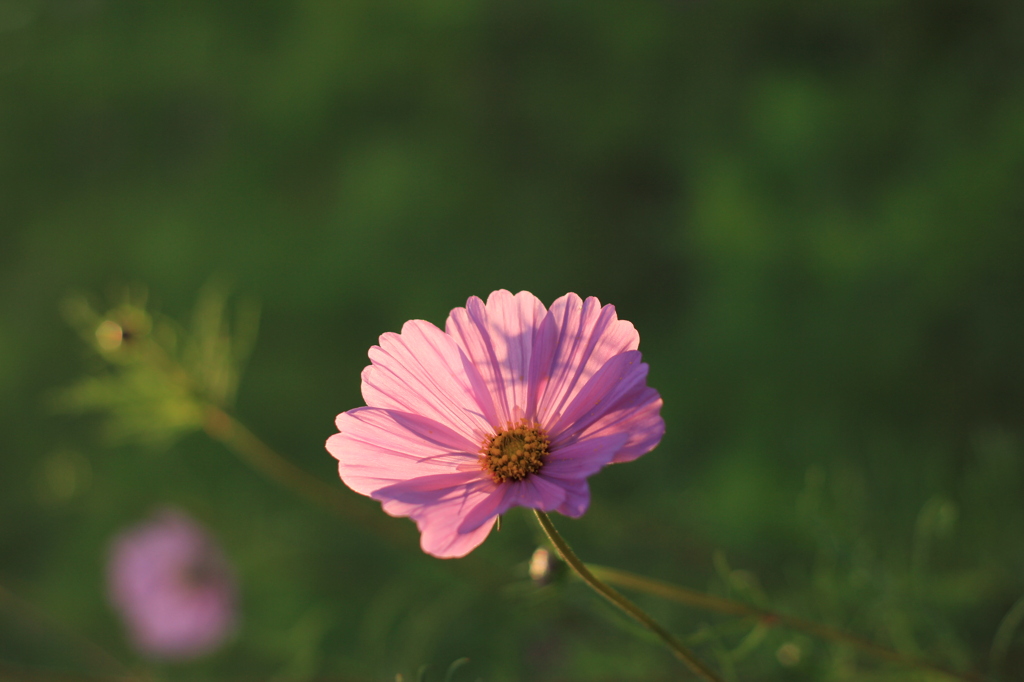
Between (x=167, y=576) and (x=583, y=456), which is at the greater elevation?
(x=167, y=576)

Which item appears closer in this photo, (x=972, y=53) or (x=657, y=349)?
(x=972, y=53)

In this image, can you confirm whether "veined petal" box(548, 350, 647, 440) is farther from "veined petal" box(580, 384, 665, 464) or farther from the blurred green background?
the blurred green background

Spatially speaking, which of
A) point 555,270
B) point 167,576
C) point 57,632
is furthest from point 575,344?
point 167,576

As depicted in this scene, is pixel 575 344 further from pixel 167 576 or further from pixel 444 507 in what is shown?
pixel 167 576

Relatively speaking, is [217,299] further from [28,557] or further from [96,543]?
[28,557]

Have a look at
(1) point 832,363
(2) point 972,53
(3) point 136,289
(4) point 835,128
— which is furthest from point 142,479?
(2) point 972,53

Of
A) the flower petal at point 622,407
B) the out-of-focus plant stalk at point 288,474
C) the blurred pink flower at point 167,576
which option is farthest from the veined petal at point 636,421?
the blurred pink flower at point 167,576

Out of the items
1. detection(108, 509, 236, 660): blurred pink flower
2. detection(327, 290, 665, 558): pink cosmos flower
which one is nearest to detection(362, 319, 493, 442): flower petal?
detection(327, 290, 665, 558): pink cosmos flower
